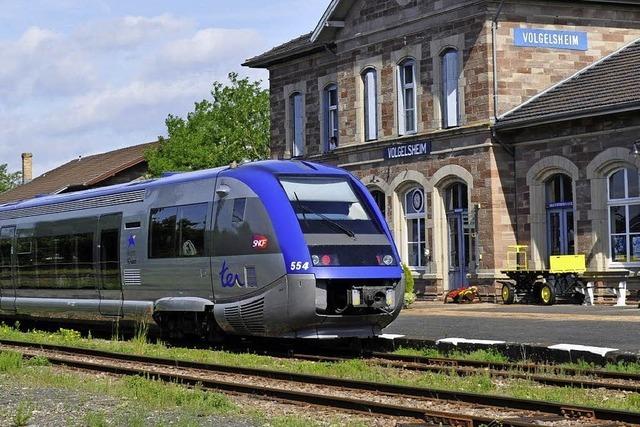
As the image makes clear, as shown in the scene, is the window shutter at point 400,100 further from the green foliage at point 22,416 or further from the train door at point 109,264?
the green foliage at point 22,416

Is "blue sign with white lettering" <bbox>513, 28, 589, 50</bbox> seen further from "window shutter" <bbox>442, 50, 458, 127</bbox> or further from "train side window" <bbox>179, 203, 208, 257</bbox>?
"train side window" <bbox>179, 203, 208, 257</bbox>

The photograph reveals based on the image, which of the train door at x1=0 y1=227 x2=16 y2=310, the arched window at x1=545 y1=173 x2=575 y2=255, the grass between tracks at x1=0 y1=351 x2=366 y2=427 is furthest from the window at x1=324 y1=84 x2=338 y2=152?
the grass between tracks at x1=0 y1=351 x2=366 y2=427

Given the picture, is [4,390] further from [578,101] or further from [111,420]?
[578,101]

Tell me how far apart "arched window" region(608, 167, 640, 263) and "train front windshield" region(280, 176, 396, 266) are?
12.8 meters

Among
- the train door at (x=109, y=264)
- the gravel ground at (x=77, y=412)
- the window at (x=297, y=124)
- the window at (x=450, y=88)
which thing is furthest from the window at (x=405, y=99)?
the gravel ground at (x=77, y=412)

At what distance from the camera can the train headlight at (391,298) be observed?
56.9 feet

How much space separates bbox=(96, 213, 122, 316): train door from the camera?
2114 centimetres

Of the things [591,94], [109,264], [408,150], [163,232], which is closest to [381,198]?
[408,150]

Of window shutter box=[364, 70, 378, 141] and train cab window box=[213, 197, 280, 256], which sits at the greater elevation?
window shutter box=[364, 70, 378, 141]

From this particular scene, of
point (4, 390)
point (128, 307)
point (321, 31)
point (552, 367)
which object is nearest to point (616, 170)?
point (321, 31)

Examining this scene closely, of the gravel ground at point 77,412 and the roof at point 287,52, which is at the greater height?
the roof at point 287,52

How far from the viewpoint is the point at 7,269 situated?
25891 mm

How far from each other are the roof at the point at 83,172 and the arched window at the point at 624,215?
36096 mm

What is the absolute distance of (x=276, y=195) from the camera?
56.5 feet
